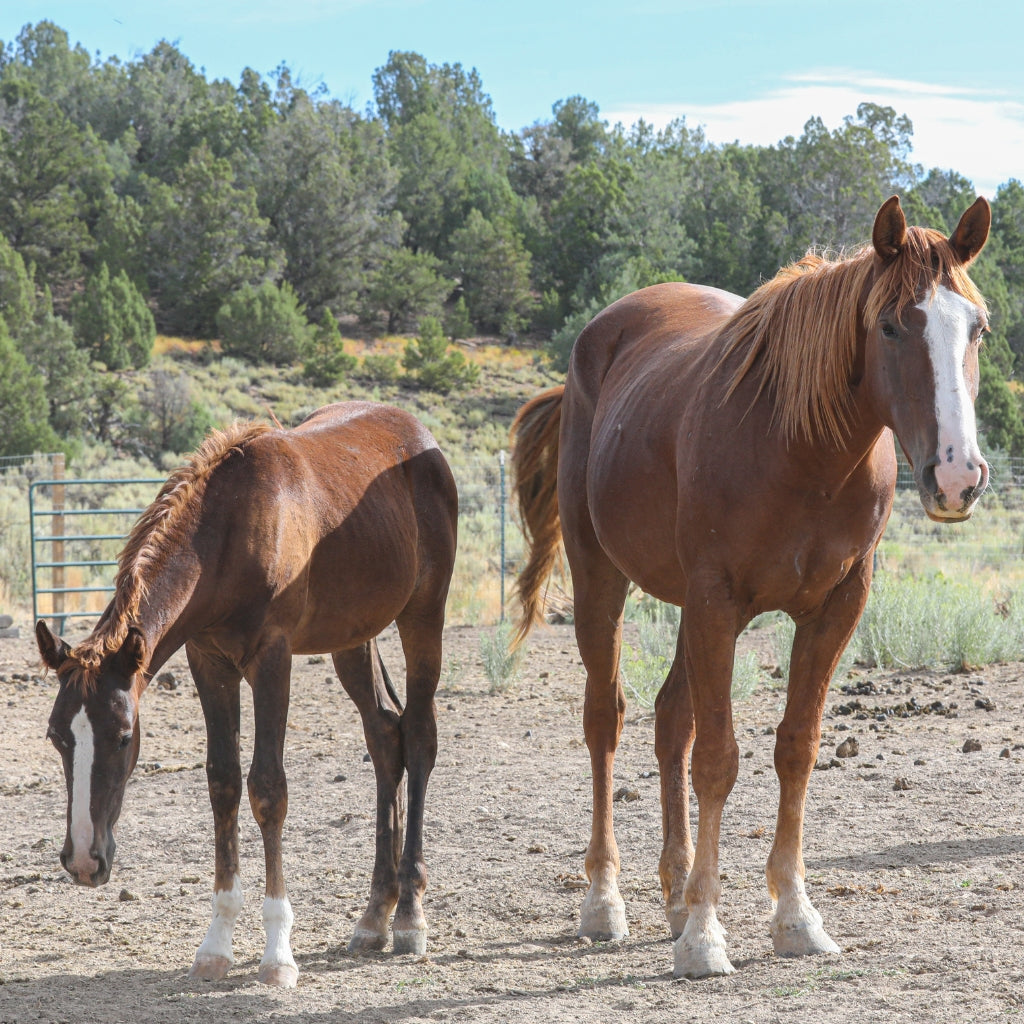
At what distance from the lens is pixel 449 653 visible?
11.0 m

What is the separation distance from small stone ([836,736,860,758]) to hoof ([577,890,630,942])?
2.69m

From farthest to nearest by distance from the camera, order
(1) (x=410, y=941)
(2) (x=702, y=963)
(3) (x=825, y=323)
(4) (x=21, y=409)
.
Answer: (4) (x=21, y=409), (1) (x=410, y=941), (2) (x=702, y=963), (3) (x=825, y=323)

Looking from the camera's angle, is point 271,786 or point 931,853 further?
point 931,853

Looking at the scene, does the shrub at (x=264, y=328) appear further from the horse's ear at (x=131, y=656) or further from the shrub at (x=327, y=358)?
the horse's ear at (x=131, y=656)

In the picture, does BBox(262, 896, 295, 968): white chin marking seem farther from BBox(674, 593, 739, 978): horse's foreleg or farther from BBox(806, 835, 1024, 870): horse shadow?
BBox(806, 835, 1024, 870): horse shadow

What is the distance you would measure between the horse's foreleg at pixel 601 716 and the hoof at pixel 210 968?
4.36ft

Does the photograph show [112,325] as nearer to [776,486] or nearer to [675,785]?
[675,785]

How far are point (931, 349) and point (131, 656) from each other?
2464 mm

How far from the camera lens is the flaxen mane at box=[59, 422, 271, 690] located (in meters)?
3.33

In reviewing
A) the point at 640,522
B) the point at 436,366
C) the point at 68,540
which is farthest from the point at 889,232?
the point at 436,366

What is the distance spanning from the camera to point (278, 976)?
371 centimetres

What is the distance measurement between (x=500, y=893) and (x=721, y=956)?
131 centimetres

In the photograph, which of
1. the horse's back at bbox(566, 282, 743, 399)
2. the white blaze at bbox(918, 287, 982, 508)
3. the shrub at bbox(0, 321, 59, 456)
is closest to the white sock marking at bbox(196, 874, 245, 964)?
the horse's back at bbox(566, 282, 743, 399)

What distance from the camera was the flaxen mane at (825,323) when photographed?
323 cm
